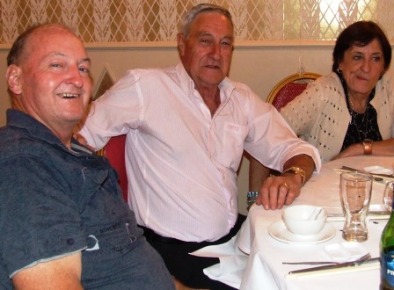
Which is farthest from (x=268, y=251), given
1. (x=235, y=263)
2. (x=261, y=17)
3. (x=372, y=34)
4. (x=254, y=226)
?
(x=261, y=17)

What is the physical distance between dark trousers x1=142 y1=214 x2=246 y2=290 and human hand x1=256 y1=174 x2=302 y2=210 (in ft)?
1.13

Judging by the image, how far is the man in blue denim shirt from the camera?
0.93 meters

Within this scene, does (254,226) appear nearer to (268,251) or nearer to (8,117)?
(268,251)

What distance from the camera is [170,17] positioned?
10.3 feet

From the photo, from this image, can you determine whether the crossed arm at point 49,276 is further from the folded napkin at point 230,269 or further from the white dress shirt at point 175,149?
the white dress shirt at point 175,149

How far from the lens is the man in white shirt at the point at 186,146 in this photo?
1.80 metres

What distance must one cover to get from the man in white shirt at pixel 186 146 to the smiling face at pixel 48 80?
22.1 inches

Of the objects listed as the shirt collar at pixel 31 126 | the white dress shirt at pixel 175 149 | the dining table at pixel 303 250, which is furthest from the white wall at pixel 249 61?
the shirt collar at pixel 31 126

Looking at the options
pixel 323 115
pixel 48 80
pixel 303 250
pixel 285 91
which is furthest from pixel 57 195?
pixel 285 91

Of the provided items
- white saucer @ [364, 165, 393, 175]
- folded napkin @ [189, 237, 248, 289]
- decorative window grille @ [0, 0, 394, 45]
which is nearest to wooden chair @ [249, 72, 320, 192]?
decorative window grille @ [0, 0, 394, 45]

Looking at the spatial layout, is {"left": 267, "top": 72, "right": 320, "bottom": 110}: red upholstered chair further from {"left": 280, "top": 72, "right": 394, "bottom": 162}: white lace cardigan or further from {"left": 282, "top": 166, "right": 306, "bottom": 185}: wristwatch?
{"left": 282, "top": 166, "right": 306, "bottom": 185}: wristwatch

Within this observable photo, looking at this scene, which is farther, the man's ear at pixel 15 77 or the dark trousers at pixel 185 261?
the dark trousers at pixel 185 261

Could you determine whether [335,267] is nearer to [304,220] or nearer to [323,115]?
[304,220]

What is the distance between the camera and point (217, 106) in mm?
2020
